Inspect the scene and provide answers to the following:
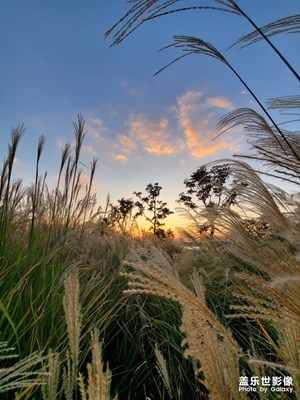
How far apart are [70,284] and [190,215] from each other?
3075mm

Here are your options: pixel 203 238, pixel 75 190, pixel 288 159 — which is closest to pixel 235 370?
pixel 288 159

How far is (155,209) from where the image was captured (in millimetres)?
19469

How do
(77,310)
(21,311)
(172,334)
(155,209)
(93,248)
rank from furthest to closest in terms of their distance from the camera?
A: (155,209) → (93,248) → (172,334) → (21,311) → (77,310)

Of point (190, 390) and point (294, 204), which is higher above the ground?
point (294, 204)

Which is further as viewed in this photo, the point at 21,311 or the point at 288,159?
the point at 21,311

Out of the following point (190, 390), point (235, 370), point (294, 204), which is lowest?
point (190, 390)

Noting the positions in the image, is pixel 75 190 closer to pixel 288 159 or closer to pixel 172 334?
pixel 172 334

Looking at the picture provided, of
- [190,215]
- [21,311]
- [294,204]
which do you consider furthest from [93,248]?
[294,204]

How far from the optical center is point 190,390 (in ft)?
7.61

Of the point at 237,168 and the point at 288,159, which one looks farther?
the point at 237,168

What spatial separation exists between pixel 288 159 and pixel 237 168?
0.60 metres

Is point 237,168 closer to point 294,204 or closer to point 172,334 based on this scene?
point 294,204

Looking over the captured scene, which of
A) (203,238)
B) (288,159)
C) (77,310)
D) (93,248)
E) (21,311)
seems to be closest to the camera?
(77,310)

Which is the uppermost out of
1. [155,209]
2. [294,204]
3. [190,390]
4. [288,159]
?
[155,209]
